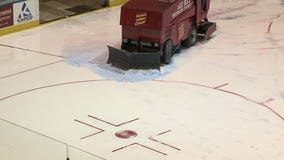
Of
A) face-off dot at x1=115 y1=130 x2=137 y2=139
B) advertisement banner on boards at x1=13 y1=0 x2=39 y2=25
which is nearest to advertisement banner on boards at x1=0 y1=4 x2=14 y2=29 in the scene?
advertisement banner on boards at x1=13 y1=0 x2=39 y2=25

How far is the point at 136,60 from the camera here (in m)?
6.91

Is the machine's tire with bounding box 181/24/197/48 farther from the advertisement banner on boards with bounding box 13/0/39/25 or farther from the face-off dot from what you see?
the face-off dot

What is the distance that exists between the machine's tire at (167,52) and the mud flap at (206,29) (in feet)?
3.28

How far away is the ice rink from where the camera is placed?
201 inches

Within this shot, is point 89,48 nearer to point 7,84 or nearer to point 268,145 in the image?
point 7,84

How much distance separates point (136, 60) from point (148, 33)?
0.34 meters

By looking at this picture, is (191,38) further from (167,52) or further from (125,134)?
(125,134)

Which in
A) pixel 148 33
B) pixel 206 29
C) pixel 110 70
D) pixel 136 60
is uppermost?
pixel 148 33

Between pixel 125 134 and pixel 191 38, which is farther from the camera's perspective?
pixel 191 38

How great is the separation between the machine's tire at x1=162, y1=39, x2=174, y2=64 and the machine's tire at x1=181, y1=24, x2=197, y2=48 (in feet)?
1.88

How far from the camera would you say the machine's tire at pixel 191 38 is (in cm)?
781

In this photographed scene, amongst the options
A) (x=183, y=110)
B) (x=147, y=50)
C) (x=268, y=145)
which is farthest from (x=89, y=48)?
(x=268, y=145)

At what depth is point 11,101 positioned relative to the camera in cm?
613

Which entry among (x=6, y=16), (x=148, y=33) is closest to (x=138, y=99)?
(x=148, y=33)
